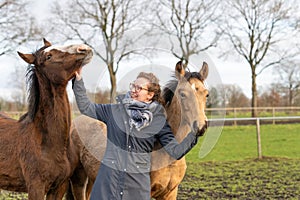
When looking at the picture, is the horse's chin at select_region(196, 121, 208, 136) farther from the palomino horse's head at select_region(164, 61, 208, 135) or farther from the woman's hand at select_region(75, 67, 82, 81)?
the woman's hand at select_region(75, 67, 82, 81)

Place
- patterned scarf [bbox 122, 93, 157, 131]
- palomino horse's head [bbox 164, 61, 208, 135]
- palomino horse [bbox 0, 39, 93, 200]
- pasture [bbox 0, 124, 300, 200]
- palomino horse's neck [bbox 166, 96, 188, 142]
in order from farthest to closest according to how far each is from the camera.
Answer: pasture [bbox 0, 124, 300, 200]
palomino horse [bbox 0, 39, 93, 200]
palomino horse's neck [bbox 166, 96, 188, 142]
palomino horse's head [bbox 164, 61, 208, 135]
patterned scarf [bbox 122, 93, 157, 131]

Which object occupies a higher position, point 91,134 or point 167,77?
point 167,77

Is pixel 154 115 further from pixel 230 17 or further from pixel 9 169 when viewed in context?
pixel 230 17

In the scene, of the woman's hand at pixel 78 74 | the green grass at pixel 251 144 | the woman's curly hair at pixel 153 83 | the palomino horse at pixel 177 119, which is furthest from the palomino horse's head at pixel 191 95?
the green grass at pixel 251 144

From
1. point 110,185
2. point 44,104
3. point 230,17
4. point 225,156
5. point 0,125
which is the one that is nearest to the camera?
point 110,185

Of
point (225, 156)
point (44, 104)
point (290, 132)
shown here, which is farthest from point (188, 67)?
point (290, 132)

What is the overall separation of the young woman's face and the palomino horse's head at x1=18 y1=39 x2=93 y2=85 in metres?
0.54

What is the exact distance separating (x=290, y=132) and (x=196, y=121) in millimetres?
15982

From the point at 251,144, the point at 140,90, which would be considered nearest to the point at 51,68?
the point at 140,90

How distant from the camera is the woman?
3154 mm

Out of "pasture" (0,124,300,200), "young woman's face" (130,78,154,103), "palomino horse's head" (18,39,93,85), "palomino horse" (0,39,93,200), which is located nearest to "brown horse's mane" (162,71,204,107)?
"young woman's face" (130,78,154,103)

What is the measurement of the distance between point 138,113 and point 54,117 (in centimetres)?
120

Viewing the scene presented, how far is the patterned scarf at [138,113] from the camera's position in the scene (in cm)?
311

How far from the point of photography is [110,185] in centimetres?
317
